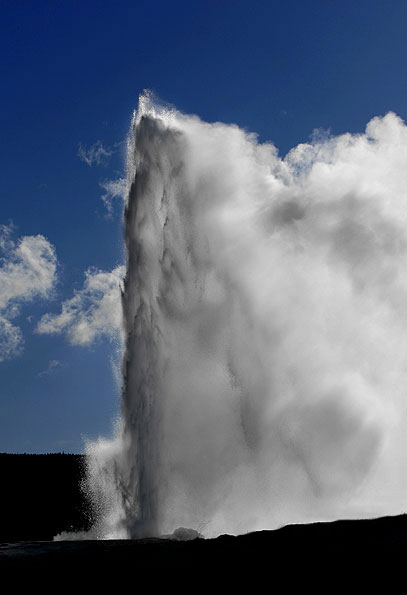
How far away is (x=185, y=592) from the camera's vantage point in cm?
865

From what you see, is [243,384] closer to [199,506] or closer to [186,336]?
[186,336]

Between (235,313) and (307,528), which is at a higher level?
(235,313)

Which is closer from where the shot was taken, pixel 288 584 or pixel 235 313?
pixel 288 584

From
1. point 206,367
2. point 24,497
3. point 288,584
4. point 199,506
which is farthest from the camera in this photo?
point 24,497

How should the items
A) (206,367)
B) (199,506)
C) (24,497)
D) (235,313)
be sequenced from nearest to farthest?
(199,506) → (206,367) → (235,313) → (24,497)

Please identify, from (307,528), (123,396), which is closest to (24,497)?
(123,396)

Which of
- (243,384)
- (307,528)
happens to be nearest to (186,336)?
(243,384)

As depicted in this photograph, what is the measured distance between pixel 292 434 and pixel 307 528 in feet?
41.4

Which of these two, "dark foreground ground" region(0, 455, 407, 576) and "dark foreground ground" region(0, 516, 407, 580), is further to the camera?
"dark foreground ground" region(0, 455, 407, 576)

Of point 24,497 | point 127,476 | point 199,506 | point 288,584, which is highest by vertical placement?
point 24,497

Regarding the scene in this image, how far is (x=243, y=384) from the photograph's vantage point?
24844mm

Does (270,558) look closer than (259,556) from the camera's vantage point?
Yes

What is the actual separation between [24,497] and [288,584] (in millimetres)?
60554

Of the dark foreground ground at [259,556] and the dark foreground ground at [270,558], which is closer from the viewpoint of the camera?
the dark foreground ground at [270,558]
